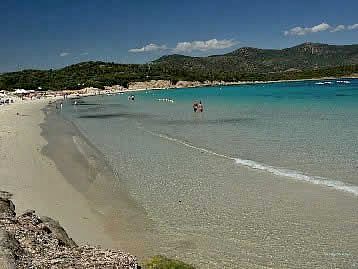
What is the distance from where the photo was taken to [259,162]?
21.7 m

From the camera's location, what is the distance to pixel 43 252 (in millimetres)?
7668

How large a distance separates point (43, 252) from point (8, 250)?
0.75 metres

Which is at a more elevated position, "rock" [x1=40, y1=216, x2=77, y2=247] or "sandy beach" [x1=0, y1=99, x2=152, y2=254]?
"rock" [x1=40, y1=216, x2=77, y2=247]

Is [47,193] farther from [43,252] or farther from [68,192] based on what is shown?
[43,252]

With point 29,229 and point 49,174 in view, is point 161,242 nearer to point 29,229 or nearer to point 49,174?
point 29,229

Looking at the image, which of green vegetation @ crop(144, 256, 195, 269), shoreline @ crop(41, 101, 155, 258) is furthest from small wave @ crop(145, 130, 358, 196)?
green vegetation @ crop(144, 256, 195, 269)

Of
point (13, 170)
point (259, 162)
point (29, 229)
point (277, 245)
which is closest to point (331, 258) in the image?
point (277, 245)

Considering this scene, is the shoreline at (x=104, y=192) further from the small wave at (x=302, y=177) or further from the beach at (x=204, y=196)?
the small wave at (x=302, y=177)

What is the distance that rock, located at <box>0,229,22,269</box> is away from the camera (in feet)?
21.3

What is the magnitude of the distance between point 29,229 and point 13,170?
13.2 m

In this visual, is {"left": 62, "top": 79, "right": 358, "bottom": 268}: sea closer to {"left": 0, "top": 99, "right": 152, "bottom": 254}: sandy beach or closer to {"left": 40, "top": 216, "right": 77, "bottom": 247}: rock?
{"left": 0, "top": 99, "right": 152, "bottom": 254}: sandy beach

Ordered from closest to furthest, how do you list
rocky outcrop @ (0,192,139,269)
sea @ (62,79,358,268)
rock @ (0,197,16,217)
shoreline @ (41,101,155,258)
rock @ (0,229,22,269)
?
rock @ (0,229,22,269)
rocky outcrop @ (0,192,139,269)
rock @ (0,197,16,217)
sea @ (62,79,358,268)
shoreline @ (41,101,155,258)

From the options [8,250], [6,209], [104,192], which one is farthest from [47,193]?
[8,250]

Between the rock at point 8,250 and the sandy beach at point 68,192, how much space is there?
12.0 feet
